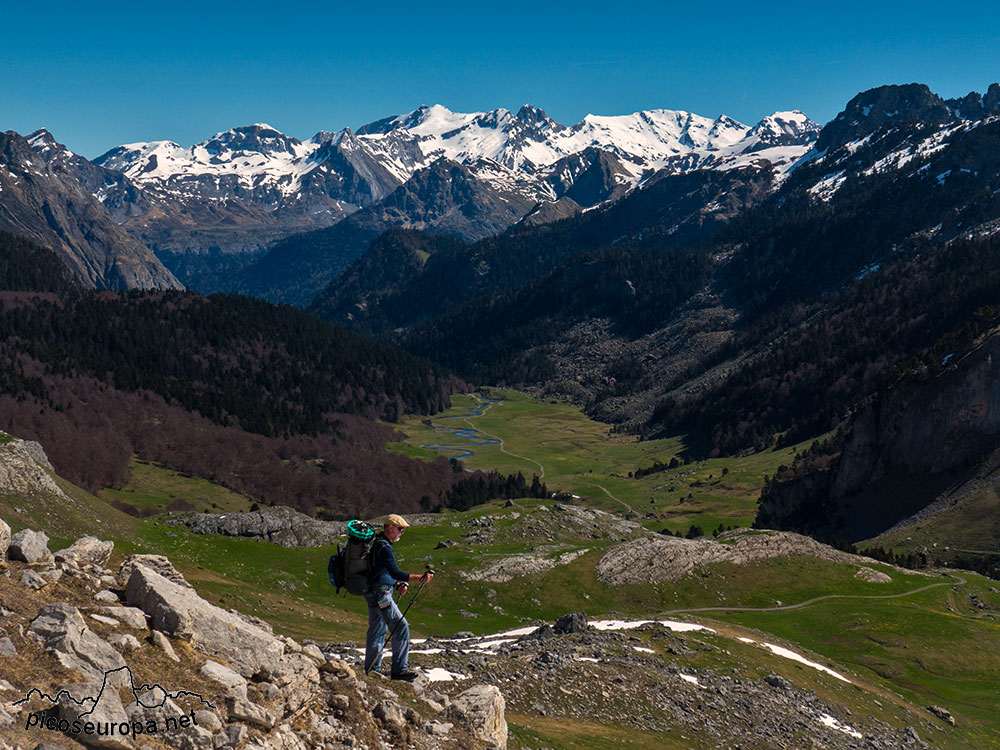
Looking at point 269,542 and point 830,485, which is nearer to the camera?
point 269,542

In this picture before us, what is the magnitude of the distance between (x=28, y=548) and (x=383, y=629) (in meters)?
10.7

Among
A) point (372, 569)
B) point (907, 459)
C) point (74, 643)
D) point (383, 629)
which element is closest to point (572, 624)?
point (383, 629)

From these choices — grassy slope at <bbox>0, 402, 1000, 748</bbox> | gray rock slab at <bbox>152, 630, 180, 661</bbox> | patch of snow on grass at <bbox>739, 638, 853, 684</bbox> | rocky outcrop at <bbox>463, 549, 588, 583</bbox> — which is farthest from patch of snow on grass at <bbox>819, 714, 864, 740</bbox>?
gray rock slab at <bbox>152, 630, 180, 661</bbox>

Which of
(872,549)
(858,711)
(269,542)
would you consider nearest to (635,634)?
(858,711)

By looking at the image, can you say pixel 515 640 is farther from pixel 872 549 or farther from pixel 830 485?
pixel 830 485

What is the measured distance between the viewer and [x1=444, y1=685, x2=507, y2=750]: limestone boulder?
84.2 ft

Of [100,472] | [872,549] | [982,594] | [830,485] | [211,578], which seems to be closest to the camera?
[211,578]

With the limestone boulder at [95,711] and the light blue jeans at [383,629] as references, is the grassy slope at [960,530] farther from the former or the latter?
the limestone boulder at [95,711]

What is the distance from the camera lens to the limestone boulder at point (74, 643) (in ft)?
60.6

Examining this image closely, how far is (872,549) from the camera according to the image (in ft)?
407

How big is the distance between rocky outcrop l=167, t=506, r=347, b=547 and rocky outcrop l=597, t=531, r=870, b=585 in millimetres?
29948

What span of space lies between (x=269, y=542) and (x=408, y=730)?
6649 cm

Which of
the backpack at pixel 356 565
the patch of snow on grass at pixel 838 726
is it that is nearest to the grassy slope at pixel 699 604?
the patch of snow on grass at pixel 838 726

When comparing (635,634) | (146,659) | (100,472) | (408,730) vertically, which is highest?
(146,659)
